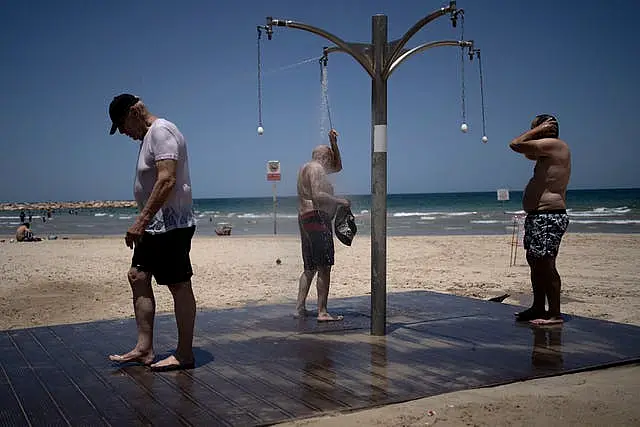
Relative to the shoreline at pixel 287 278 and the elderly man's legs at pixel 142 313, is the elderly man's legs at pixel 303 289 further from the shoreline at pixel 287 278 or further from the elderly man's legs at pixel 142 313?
the elderly man's legs at pixel 142 313

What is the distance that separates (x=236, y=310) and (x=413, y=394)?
3.22 metres

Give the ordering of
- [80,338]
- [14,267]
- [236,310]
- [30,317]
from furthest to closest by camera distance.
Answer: [14,267], [30,317], [236,310], [80,338]

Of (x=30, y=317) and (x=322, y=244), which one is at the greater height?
(x=322, y=244)

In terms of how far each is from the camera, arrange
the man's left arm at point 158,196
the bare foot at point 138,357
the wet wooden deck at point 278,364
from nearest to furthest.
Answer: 1. the wet wooden deck at point 278,364
2. the man's left arm at point 158,196
3. the bare foot at point 138,357

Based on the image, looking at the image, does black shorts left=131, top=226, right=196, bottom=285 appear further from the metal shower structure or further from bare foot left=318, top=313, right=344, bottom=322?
bare foot left=318, top=313, right=344, bottom=322

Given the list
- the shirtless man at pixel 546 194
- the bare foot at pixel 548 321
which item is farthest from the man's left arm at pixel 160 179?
the bare foot at pixel 548 321

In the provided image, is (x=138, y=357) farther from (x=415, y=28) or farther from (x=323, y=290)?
(x=415, y=28)

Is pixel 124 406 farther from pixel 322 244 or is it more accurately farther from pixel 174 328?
pixel 322 244

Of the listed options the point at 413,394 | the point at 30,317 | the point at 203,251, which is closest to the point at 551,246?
the point at 413,394

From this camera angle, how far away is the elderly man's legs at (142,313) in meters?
4.02

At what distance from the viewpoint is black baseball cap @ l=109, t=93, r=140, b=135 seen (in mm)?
3938

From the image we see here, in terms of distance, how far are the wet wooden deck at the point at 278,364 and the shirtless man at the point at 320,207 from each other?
1.84 feet

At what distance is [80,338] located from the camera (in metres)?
5.12

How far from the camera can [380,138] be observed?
5059 mm
